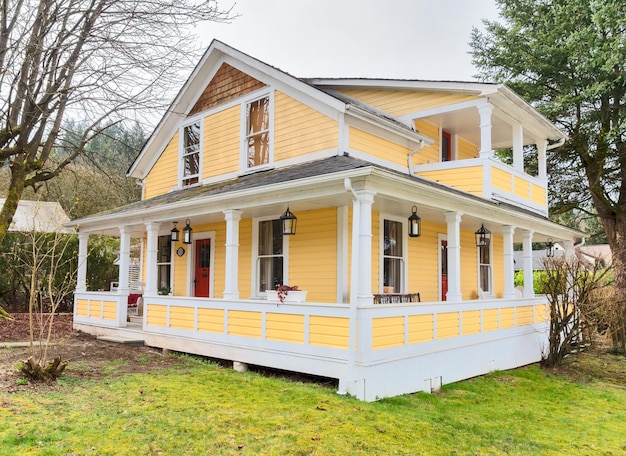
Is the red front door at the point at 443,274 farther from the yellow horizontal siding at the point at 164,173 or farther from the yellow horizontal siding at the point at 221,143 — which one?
the yellow horizontal siding at the point at 164,173

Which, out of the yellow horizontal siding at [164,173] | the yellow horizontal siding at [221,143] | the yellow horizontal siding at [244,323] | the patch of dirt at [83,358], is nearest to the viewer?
the patch of dirt at [83,358]

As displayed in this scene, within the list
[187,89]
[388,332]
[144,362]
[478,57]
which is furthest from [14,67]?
[478,57]

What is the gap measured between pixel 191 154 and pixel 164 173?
1.34 metres

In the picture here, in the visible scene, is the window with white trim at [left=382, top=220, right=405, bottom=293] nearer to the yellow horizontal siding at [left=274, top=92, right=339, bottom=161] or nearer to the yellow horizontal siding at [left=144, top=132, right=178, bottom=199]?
the yellow horizontal siding at [left=274, top=92, right=339, bottom=161]

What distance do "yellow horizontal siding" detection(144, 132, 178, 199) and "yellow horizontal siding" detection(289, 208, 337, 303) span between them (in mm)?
5191

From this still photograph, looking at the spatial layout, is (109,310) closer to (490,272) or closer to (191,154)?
(191,154)

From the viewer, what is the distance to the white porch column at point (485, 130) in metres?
10.9

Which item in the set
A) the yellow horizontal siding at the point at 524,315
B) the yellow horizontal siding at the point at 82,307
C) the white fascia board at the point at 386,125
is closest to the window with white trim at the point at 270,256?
the white fascia board at the point at 386,125

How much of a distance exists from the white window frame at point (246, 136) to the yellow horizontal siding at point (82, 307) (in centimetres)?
569

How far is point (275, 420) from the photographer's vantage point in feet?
19.5

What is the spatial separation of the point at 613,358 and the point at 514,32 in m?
11.1

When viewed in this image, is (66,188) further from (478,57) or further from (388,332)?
(388,332)

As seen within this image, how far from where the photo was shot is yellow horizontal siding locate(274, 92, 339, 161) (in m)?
10.4

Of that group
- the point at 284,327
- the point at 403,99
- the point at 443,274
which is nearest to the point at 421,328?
the point at 284,327
